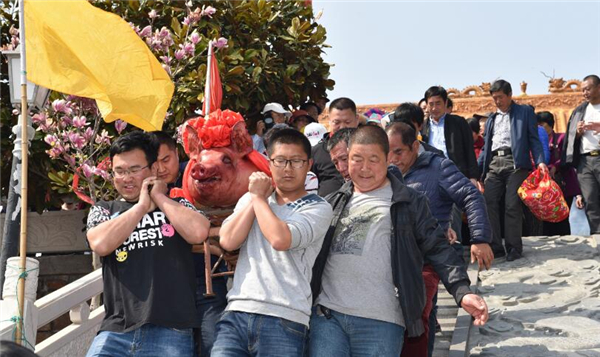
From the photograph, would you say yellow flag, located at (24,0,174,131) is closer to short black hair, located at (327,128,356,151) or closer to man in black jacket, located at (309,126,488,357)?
short black hair, located at (327,128,356,151)

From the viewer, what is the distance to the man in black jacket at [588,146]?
8312 millimetres

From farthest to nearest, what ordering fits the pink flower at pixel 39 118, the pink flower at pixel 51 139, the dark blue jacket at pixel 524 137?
the dark blue jacket at pixel 524 137
the pink flower at pixel 39 118
the pink flower at pixel 51 139

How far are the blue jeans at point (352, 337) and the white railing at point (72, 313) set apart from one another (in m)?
1.70

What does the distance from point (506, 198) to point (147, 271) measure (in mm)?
5269

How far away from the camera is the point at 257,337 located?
3617 mm

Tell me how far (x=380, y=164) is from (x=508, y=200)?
444cm

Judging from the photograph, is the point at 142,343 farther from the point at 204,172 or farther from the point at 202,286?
the point at 204,172

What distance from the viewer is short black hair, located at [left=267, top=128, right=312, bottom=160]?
13.2ft

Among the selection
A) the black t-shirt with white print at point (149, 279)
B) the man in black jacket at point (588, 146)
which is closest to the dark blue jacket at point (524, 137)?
the man in black jacket at point (588, 146)

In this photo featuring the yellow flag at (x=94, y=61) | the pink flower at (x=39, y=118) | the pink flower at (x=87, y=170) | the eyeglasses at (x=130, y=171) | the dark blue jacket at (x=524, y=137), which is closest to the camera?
the eyeglasses at (x=130, y=171)

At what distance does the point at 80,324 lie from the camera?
556 cm

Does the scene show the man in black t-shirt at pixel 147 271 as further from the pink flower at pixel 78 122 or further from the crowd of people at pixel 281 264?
the pink flower at pixel 78 122

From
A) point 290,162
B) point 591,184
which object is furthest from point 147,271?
point 591,184

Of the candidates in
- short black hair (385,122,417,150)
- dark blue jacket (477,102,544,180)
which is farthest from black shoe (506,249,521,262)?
short black hair (385,122,417,150)
